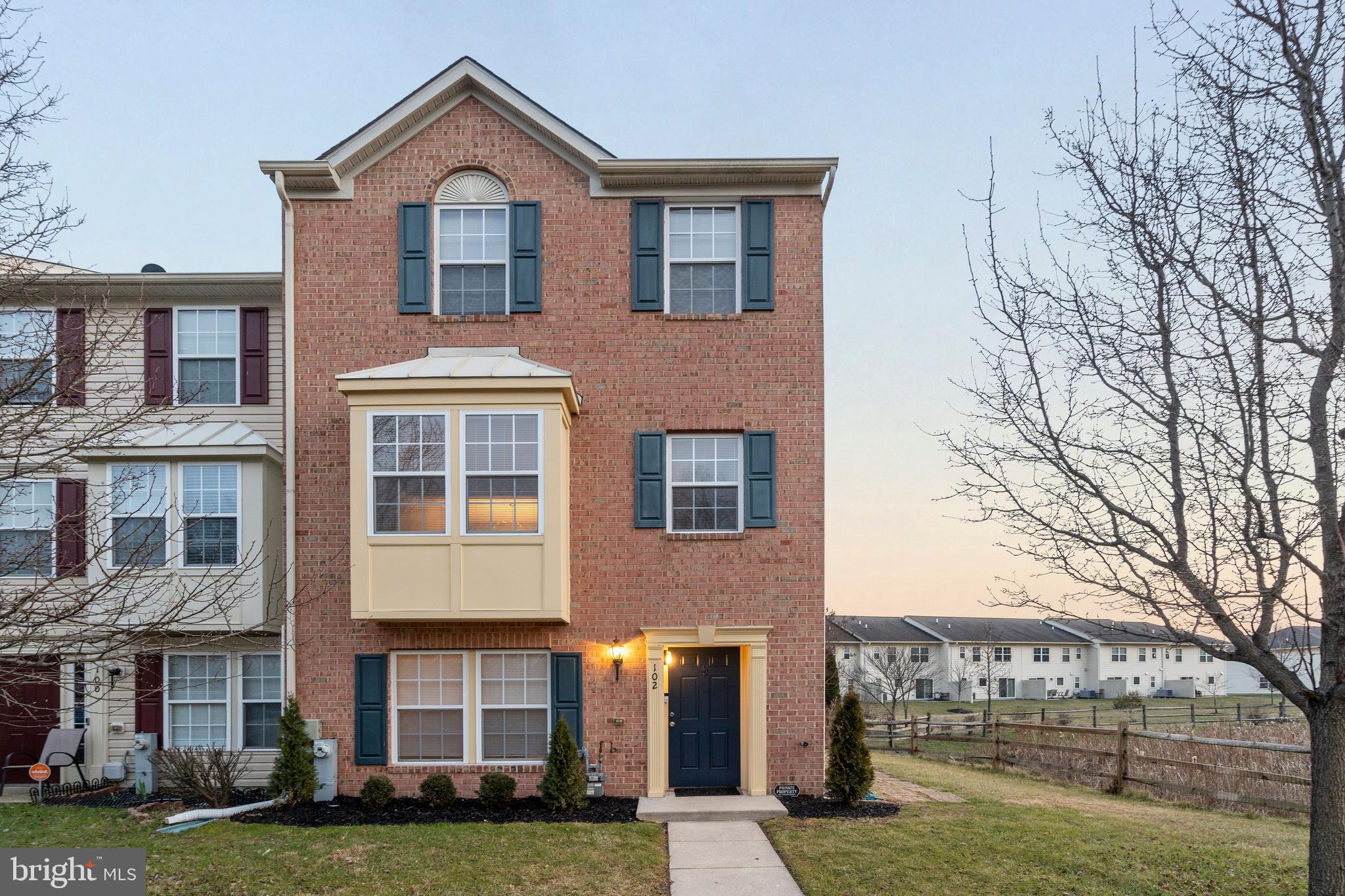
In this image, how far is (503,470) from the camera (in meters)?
10.4

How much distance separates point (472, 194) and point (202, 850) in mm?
8858

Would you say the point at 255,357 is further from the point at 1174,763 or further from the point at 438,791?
the point at 1174,763

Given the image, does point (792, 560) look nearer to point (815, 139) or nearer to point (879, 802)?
point (879, 802)

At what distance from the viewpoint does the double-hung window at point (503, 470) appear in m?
10.3

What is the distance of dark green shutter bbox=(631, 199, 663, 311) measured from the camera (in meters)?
11.3

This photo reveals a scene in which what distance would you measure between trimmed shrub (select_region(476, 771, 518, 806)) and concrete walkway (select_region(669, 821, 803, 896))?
2.22 meters

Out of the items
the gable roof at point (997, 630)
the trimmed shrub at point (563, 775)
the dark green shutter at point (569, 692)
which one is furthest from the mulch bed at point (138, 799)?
the gable roof at point (997, 630)

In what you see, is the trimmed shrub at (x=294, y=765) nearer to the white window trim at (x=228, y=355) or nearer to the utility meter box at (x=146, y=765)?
the utility meter box at (x=146, y=765)

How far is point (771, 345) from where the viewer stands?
1126cm

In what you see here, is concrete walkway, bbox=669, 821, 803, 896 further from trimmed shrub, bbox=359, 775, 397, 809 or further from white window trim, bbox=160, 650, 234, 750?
white window trim, bbox=160, 650, 234, 750

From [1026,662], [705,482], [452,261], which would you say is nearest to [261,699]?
[452,261]

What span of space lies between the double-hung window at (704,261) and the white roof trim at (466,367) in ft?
7.19

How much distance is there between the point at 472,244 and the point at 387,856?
7.98 meters

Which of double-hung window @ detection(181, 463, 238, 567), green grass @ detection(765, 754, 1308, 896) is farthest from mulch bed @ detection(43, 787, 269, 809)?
green grass @ detection(765, 754, 1308, 896)
